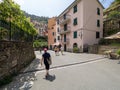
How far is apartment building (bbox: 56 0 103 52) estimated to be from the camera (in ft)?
96.4

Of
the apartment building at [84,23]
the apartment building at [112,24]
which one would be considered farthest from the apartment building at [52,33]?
the apartment building at [112,24]

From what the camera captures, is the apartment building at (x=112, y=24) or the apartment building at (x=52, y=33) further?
the apartment building at (x=52, y=33)

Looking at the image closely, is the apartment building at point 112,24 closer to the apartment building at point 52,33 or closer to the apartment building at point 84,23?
the apartment building at point 84,23

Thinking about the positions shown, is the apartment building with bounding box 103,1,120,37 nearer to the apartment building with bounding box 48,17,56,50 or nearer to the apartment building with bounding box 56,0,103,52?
the apartment building with bounding box 56,0,103,52

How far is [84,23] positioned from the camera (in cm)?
2952

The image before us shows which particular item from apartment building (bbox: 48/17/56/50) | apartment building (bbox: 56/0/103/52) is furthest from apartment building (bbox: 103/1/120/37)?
apartment building (bbox: 48/17/56/50)

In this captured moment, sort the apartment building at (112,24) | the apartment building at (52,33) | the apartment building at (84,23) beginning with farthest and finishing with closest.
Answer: the apartment building at (52,33)
the apartment building at (112,24)
the apartment building at (84,23)

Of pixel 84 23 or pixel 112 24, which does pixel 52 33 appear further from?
pixel 112 24

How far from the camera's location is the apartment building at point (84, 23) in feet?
96.4

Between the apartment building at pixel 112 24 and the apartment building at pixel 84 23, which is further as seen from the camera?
the apartment building at pixel 112 24

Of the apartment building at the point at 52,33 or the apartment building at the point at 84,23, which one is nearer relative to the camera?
the apartment building at the point at 84,23

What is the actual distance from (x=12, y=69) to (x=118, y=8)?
3248 centimetres

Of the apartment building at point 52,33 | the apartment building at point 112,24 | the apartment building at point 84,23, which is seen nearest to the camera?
the apartment building at point 84,23

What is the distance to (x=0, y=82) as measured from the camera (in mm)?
6754
